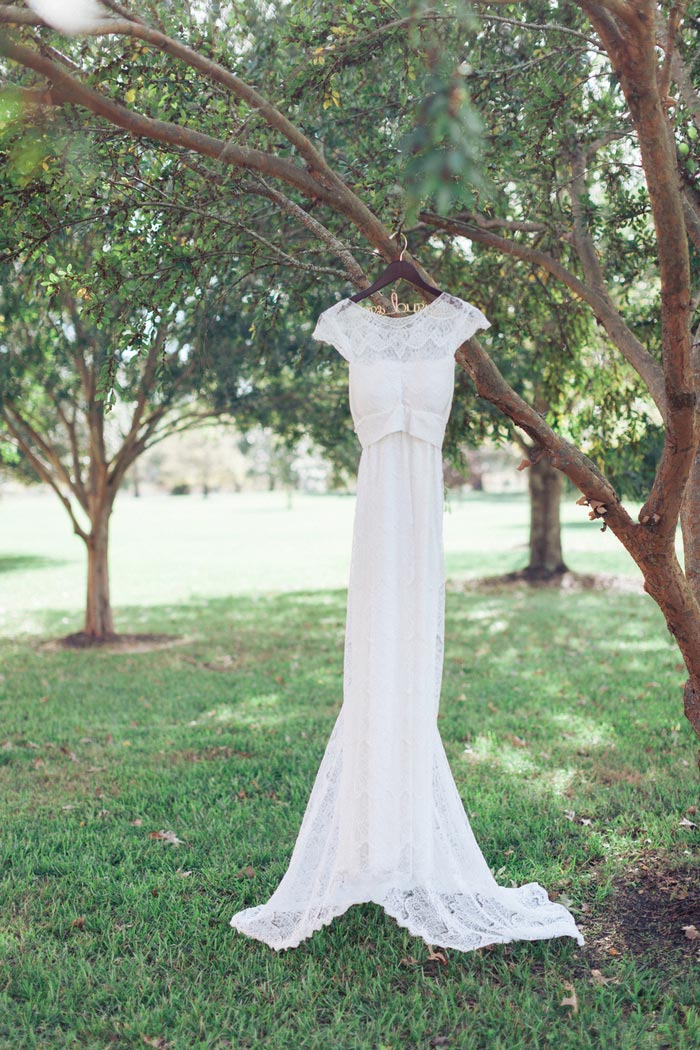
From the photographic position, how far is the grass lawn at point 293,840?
2.88m

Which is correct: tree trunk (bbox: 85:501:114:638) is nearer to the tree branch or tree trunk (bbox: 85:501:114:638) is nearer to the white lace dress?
the tree branch

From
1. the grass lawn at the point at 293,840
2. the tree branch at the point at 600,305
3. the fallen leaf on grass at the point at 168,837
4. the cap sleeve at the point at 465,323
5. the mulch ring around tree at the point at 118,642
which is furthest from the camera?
the mulch ring around tree at the point at 118,642

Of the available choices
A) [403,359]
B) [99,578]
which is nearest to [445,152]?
[403,359]

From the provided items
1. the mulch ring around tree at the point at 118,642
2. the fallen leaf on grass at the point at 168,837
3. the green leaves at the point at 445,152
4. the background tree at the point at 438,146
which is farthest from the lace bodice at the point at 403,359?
the mulch ring around tree at the point at 118,642

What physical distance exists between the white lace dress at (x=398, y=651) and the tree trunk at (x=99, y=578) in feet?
23.4

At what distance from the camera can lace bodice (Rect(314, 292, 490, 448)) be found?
3.17m

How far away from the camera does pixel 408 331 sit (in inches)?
126

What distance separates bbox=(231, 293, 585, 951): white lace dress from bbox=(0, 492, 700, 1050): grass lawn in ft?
0.80

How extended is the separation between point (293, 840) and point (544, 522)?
1038 cm

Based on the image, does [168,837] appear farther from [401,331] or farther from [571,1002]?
[401,331]

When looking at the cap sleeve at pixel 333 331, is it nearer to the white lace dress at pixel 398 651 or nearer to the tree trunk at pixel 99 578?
the white lace dress at pixel 398 651

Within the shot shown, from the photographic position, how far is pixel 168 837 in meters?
4.30

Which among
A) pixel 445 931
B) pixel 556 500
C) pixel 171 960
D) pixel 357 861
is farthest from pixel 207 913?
pixel 556 500
